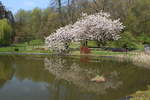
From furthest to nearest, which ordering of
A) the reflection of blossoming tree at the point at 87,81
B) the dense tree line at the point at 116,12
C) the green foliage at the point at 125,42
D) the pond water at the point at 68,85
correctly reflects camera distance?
the dense tree line at the point at 116,12
the green foliage at the point at 125,42
the reflection of blossoming tree at the point at 87,81
the pond water at the point at 68,85

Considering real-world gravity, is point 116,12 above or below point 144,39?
above

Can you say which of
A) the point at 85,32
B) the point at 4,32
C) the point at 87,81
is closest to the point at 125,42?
the point at 85,32

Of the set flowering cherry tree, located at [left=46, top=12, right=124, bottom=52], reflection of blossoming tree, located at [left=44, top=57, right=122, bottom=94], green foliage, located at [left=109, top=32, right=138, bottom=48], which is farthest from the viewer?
green foliage, located at [left=109, top=32, right=138, bottom=48]

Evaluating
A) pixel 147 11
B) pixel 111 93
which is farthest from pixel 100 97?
pixel 147 11

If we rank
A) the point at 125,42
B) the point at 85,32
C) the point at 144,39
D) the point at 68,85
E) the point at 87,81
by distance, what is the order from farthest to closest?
1. the point at 144,39
2. the point at 125,42
3. the point at 85,32
4. the point at 87,81
5. the point at 68,85

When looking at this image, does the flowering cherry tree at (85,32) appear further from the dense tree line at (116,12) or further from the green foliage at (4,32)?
the green foliage at (4,32)

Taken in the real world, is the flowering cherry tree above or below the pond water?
above

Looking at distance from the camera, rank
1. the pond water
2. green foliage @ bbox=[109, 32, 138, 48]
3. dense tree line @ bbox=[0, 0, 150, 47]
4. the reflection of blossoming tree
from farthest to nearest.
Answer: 1. dense tree line @ bbox=[0, 0, 150, 47]
2. green foliage @ bbox=[109, 32, 138, 48]
3. the reflection of blossoming tree
4. the pond water

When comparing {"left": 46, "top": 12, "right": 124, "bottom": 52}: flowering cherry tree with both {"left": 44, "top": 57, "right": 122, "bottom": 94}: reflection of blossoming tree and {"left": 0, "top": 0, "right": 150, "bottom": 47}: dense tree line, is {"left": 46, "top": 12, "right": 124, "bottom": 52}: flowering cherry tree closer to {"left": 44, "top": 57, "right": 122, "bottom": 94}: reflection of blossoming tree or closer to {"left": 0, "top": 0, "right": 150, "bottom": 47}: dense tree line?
{"left": 0, "top": 0, "right": 150, "bottom": 47}: dense tree line

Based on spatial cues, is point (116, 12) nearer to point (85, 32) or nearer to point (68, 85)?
point (85, 32)

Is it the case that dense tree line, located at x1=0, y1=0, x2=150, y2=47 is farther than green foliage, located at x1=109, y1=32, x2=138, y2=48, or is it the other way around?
dense tree line, located at x1=0, y1=0, x2=150, y2=47

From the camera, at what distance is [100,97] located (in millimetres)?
10320

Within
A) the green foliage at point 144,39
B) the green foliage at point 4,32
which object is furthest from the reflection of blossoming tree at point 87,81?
the green foliage at point 144,39

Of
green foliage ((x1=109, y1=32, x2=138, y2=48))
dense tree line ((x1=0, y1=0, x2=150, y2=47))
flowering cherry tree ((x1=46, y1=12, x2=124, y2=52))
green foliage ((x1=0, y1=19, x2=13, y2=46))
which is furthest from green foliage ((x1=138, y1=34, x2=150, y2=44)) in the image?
green foliage ((x1=0, y1=19, x2=13, y2=46))
